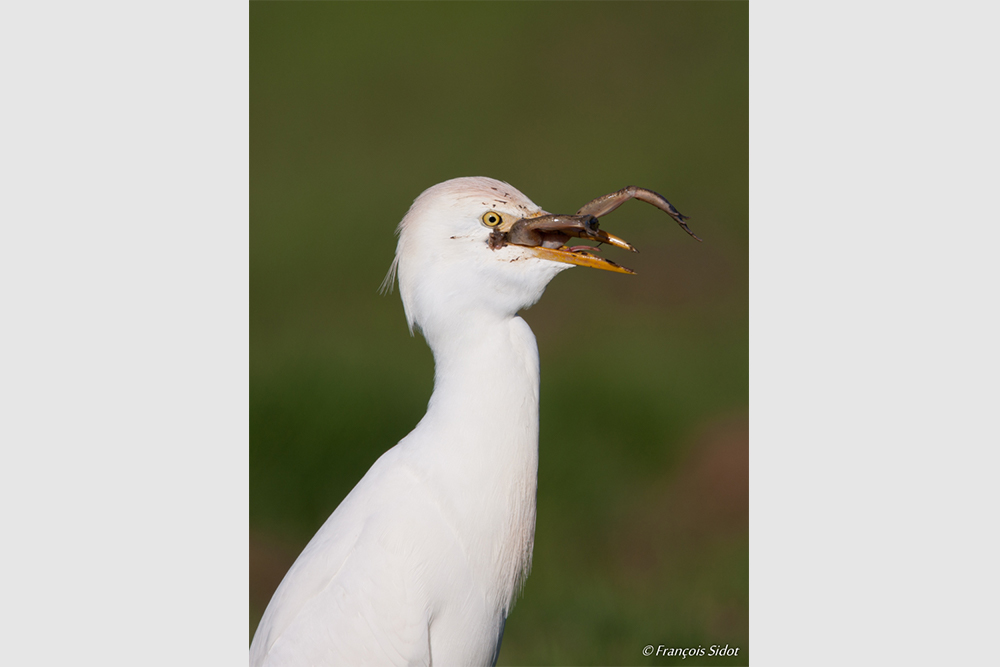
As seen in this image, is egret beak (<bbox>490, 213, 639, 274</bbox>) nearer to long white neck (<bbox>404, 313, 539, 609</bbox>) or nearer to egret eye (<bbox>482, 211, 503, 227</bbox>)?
egret eye (<bbox>482, 211, 503, 227</bbox>)

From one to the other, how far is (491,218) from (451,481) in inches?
21.8

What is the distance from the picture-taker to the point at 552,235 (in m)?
1.47

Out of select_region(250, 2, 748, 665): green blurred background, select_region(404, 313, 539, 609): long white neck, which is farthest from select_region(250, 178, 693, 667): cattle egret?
select_region(250, 2, 748, 665): green blurred background

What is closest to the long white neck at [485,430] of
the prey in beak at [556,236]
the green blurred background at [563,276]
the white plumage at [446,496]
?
the white plumage at [446,496]

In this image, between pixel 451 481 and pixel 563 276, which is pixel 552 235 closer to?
pixel 451 481

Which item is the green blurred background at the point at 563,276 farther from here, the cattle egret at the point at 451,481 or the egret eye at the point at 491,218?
the egret eye at the point at 491,218

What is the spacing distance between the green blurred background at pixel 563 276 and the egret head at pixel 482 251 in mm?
1724

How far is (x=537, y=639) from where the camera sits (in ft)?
10.6

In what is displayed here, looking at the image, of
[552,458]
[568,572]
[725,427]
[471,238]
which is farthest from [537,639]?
[471,238]

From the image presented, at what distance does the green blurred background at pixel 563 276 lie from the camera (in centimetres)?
321

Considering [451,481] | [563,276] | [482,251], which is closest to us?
[482,251]

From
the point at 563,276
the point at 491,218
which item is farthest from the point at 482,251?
the point at 563,276

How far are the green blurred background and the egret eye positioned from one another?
179cm

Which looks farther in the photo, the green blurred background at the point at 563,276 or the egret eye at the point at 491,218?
the green blurred background at the point at 563,276
